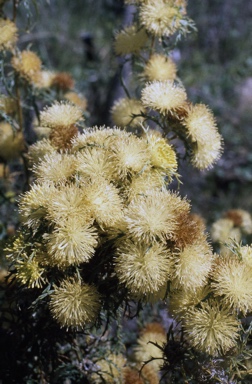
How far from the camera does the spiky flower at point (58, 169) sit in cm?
136

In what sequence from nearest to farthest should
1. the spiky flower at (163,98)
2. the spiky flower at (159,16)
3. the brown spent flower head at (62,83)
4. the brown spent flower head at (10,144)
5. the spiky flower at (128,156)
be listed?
the spiky flower at (128,156) → the spiky flower at (163,98) → the spiky flower at (159,16) → the brown spent flower head at (10,144) → the brown spent flower head at (62,83)

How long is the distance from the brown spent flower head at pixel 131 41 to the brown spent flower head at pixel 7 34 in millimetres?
358

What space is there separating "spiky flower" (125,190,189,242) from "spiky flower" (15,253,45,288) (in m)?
0.24

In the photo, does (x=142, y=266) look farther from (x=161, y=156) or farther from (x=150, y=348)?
(x=150, y=348)

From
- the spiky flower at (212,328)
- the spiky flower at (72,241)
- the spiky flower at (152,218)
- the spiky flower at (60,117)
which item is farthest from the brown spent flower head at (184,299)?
the spiky flower at (60,117)

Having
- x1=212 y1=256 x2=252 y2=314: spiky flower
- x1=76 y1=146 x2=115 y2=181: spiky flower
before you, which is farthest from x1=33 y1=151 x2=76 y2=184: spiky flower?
x1=212 y1=256 x2=252 y2=314: spiky flower

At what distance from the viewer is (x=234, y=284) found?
1224 millimetres

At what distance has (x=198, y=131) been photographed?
157 cm

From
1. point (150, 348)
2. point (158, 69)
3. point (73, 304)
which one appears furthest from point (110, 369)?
point (158, 69)

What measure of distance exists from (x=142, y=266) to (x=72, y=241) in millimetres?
166

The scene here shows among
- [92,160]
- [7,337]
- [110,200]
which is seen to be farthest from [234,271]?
[7,337]

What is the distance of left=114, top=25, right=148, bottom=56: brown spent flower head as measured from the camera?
73.7 inches

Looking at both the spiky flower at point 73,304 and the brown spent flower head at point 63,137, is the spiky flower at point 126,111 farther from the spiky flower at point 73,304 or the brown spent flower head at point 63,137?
the spiky flower at point 73,304

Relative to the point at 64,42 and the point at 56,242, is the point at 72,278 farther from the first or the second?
the point at 64,42
